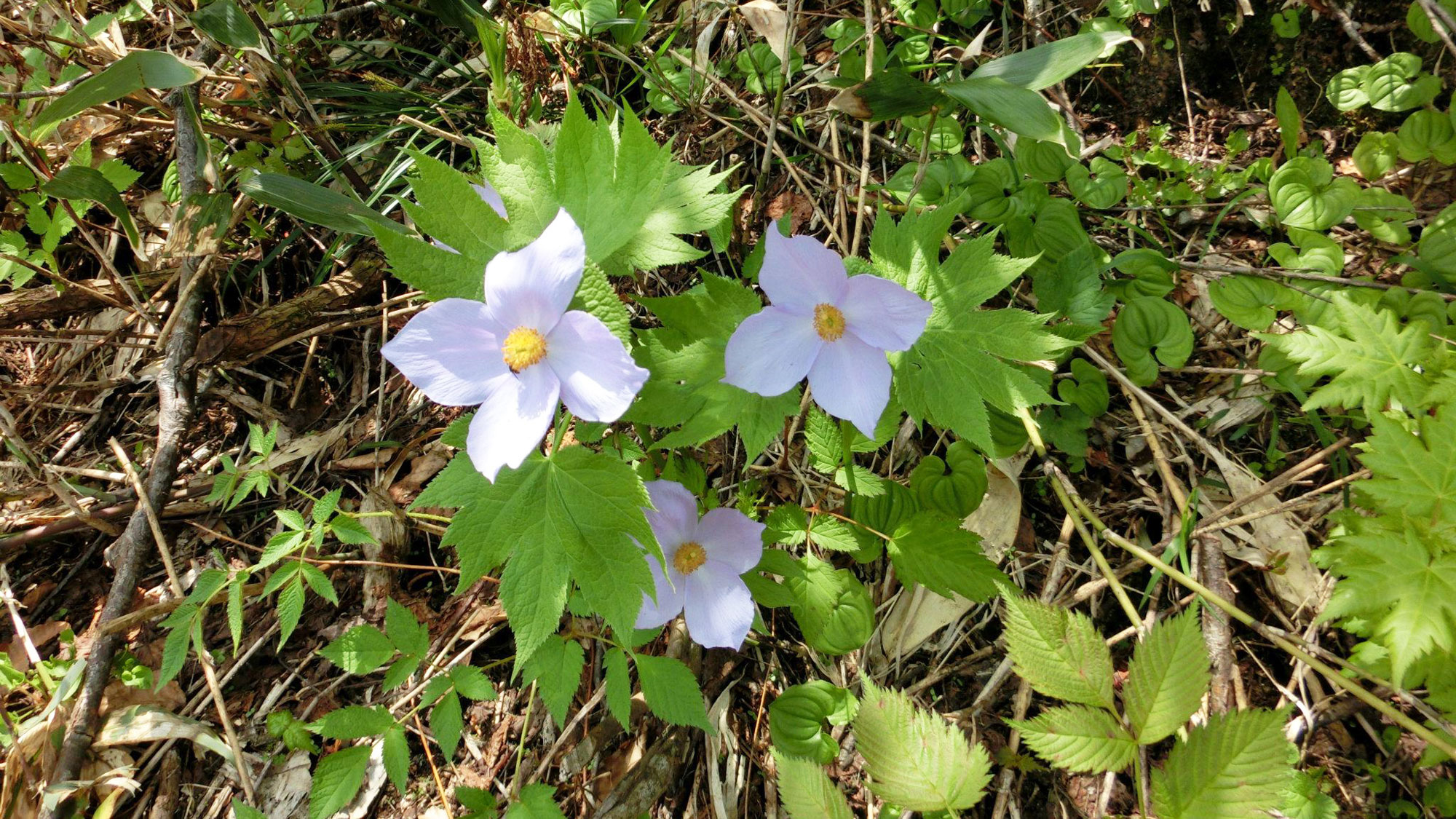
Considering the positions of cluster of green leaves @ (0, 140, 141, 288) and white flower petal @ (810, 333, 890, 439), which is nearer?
white flower petal @ (810, 333, 890, 439)

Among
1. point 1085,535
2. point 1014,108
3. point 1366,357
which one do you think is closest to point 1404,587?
point 1366,357

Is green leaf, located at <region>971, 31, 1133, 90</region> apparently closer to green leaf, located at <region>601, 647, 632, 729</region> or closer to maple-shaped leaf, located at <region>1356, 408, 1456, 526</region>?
maple-shaped leaf, located at <region>1356, 408, 1456, 526</region>

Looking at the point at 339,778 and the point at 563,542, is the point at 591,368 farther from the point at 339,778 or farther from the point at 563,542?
the point at 339,778

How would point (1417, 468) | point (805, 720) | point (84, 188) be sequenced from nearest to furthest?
point (1417, 468) → point (805, 720) → point (84, 188)

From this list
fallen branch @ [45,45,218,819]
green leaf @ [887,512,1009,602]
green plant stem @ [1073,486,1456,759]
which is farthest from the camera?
fallen branch @ [45,45,218,819]

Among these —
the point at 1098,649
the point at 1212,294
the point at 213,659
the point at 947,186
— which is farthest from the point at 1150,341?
the point at 213,659

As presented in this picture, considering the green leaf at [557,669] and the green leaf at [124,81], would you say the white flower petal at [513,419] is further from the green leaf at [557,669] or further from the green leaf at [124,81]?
the green leaf at [124,81]

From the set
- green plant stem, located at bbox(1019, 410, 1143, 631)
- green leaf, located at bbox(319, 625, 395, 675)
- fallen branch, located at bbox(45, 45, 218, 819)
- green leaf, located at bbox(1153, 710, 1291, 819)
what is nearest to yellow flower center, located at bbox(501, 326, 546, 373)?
green leaf, located at bbox(319, 625, 395, 675)
